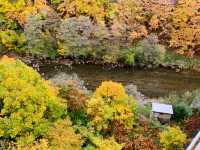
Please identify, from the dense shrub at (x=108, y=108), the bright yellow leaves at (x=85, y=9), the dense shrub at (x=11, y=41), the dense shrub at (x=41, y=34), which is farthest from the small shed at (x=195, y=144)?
the dense shrub at (x=11, y=41)

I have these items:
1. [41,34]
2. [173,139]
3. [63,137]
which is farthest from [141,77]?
[63,137]

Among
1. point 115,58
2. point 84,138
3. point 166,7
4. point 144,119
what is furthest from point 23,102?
point 166,7

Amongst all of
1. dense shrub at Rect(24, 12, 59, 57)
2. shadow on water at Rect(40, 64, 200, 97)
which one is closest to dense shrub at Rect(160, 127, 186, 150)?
shadow on water at Rect(40, 64, 200, 97)

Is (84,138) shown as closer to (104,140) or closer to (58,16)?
(104,140)

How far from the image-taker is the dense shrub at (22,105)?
2505 cm

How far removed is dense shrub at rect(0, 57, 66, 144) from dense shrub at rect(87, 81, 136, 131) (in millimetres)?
2616

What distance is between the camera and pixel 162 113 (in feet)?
104

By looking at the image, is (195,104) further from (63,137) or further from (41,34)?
(41,34)

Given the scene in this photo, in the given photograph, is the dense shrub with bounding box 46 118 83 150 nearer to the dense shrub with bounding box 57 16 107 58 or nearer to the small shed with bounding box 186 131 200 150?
the small shed with bounding box 186 131 200 150

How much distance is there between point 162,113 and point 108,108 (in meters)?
4.64

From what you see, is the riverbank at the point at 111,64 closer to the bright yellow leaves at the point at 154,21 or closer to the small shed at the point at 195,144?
the bright yellow leaves at the point at 154,21

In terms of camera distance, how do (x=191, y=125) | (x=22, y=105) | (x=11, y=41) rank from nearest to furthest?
(x=22, y=105)
(x=191, y=125)
(x=11, y=41)

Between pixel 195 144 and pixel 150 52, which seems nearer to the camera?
pixel 195 144

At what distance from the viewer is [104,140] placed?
89.1ft
